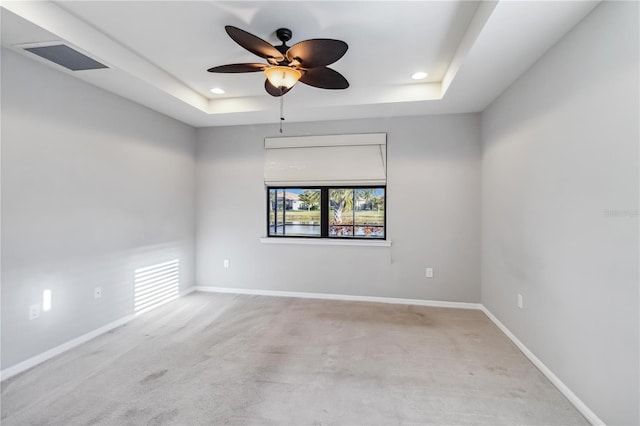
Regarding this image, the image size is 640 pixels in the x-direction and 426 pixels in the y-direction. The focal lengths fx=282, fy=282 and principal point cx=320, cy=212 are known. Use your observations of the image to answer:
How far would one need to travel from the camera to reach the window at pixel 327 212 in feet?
12.8

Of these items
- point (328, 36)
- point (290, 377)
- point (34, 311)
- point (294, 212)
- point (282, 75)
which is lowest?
point (290, 377)

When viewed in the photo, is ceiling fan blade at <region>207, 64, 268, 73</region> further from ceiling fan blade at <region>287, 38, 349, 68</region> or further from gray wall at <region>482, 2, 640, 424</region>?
gray wall at <region>482, 2, 640, 424</region>

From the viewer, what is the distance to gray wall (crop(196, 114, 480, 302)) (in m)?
3.59

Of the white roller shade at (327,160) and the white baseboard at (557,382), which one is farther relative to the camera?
the white roller shade at (327,160)

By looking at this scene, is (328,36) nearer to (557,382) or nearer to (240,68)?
(240,68)

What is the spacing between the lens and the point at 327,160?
12.8 feet

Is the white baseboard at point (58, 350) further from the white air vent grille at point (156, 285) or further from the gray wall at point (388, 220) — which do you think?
the gray wall at point (388, 220)

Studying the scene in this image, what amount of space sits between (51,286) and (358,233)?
3249 millimetres

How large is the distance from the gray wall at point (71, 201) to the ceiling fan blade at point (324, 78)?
7.06ft

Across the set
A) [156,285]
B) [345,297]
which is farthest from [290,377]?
[156,285]

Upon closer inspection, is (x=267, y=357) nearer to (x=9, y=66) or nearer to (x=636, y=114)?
(x=636, y=114)

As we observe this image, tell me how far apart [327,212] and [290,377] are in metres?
2.30

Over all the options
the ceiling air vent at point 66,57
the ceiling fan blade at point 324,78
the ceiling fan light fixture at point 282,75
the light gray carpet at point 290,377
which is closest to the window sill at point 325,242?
the light gray carpet at point 290,377

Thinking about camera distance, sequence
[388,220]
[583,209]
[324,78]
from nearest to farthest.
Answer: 1. [583,209]
2. [324,78]
3. [388,220]
